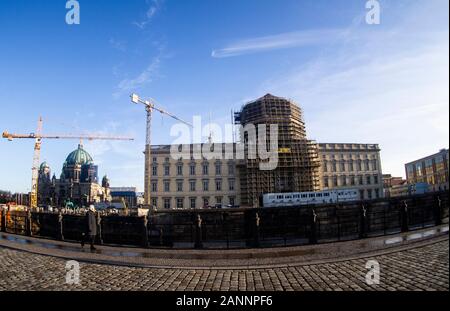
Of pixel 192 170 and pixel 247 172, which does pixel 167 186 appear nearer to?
pixel 192 170

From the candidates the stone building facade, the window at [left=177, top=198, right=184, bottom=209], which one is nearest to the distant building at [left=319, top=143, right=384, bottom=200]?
the stone building facade

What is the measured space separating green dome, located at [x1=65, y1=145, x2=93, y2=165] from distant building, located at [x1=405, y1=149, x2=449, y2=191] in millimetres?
135464

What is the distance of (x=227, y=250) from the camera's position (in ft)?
Answer: 30.8

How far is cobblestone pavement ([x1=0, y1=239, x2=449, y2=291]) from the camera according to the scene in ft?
16.5

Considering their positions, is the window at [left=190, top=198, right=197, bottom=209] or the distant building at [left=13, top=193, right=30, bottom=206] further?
the distant building at [left=13, top=193, right=30, bottom=206]

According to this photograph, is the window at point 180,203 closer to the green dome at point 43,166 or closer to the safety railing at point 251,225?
the safety railing at point 251,225

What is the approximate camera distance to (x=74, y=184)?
4599 inches

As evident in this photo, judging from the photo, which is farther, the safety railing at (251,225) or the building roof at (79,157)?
the building roof at (79,157)

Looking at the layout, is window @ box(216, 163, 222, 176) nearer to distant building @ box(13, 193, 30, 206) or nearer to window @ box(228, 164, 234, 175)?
window @ box(228, 164, 234, 175)

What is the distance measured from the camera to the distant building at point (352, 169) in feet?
205

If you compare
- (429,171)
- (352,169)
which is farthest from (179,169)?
(429,171)

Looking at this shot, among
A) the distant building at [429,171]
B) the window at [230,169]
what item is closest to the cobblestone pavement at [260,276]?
the window at [230,169]

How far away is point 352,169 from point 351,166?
2.41ft
